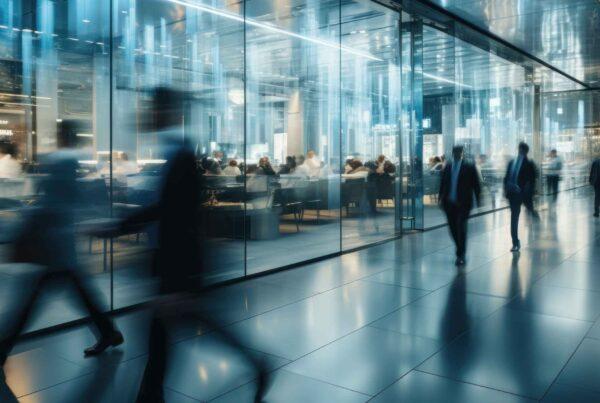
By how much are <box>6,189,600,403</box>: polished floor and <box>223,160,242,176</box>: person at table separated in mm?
3206

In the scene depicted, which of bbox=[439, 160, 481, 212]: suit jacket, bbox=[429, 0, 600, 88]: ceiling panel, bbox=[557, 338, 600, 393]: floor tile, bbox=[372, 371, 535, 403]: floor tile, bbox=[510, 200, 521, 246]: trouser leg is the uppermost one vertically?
bbox=[429, 0, 600, 88]: ceiling panel

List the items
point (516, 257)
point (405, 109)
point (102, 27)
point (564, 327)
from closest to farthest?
point (564, 327) → point (516, 257) → point (405, 109) → point (102, 27)

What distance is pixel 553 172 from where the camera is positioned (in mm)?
21781

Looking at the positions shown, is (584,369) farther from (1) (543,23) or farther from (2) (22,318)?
(1) (543,23)

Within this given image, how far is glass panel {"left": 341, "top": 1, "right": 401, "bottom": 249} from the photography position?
35.0ft

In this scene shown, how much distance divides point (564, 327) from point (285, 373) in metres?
2.61

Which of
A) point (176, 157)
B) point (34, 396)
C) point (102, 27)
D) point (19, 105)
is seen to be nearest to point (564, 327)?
point (176, 157)

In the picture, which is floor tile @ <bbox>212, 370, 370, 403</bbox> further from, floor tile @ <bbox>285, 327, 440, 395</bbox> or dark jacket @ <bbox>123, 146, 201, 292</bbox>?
dark jacket @ <bbox>123, 146, 201, 292</bbox>

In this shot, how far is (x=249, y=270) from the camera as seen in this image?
7.23m

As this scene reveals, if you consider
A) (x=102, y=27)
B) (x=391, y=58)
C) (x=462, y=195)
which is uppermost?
(x=102, y=27)

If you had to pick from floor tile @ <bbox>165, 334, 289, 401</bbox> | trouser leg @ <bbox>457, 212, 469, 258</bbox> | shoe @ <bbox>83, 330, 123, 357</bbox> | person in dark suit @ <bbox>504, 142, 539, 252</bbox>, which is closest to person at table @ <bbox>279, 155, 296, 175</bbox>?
trouser leg @ <bbox>457, 212, 469, 258</bbox>

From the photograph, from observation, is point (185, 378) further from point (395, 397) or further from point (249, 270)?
point (249, 270)

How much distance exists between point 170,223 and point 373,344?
2.11 metres

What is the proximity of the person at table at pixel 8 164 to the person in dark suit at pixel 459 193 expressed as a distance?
5.94 m
